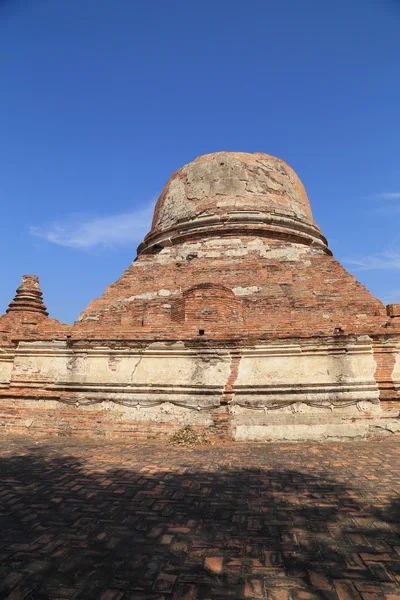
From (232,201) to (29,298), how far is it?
268 inches

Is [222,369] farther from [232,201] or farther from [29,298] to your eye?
[232,201]

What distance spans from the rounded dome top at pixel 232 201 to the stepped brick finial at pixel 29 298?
12.7ft

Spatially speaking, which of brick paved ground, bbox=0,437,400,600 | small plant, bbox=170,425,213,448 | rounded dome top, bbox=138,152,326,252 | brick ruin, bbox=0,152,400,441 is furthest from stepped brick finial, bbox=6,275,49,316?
small plant, bbox=170,425,213,448

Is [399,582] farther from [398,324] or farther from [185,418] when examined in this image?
[398,324]

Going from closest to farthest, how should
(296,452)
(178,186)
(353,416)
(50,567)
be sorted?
1. (50,567)
2. (296,452)
3. (353,416)
4. (178,186)

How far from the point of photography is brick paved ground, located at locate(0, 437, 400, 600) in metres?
1.94

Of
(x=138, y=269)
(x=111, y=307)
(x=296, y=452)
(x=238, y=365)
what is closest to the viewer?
(x=296, y=452)

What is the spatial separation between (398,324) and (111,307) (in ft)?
20.6

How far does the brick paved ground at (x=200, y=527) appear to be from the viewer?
1.94m

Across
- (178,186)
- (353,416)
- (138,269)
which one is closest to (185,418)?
(353,416)

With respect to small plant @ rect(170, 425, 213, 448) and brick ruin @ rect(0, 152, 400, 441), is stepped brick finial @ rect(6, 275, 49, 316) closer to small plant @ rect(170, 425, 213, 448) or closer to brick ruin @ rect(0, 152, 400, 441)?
brick ruin @ rect(0, 152, 400, 441)

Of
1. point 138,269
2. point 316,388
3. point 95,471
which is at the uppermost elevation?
point 138,269

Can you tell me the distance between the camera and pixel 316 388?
18.9ft

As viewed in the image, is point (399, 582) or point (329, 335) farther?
point (329, 335)
